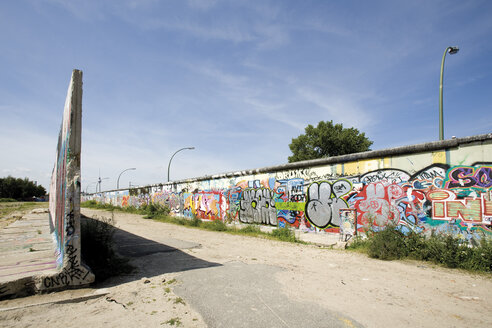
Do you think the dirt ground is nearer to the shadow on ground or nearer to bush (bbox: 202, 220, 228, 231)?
the shadow on ground

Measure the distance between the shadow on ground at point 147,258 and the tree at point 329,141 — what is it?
2426 cm

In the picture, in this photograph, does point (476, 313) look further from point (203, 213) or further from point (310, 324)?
point (203, 213)

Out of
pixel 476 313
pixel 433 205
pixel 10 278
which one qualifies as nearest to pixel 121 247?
pixel 10 278

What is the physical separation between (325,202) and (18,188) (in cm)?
8105

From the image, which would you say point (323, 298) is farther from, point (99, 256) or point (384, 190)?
point (384, 190)

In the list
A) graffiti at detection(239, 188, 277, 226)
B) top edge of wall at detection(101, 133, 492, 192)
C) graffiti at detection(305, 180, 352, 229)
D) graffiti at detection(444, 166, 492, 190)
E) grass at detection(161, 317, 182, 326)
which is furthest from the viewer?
graffiti at detection(239, 188, 277, 226)

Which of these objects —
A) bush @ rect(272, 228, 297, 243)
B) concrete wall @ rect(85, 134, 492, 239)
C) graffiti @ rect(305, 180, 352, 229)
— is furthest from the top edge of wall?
bush @ rect(272, 228, 297, 243)

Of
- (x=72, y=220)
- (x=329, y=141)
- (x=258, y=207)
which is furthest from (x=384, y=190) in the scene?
(x=329, y=141)

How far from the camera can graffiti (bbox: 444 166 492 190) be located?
6207 millimetres

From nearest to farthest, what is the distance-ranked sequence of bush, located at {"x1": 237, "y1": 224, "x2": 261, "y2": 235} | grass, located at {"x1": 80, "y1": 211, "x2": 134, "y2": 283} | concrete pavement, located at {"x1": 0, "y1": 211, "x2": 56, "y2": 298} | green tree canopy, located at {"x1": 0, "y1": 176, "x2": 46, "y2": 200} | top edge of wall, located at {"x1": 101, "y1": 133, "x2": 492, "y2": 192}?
concrete pavement, located at {"x1": 0, "y1": 211, "x2": 56, "y2": 298} → grass, located at {"x1": 80, "y1": 211, "x2": 134, "y2": 283} → top edge of wall, located at {"x1": 101, "y1": 133, "x2": 492, "y2": 192} → bush, located at {"x1": 237, "y1": 224, "x2": 261, "y2": 235} → green tree canopy, located at {"x1": 0, "y1": 176, "x2": 46, "y2": 200}

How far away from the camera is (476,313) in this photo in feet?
11.6

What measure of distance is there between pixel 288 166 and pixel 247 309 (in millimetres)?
8020

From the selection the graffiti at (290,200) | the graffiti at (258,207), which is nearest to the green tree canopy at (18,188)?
the graffiti at (258,207)

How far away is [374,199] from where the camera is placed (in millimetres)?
8281
